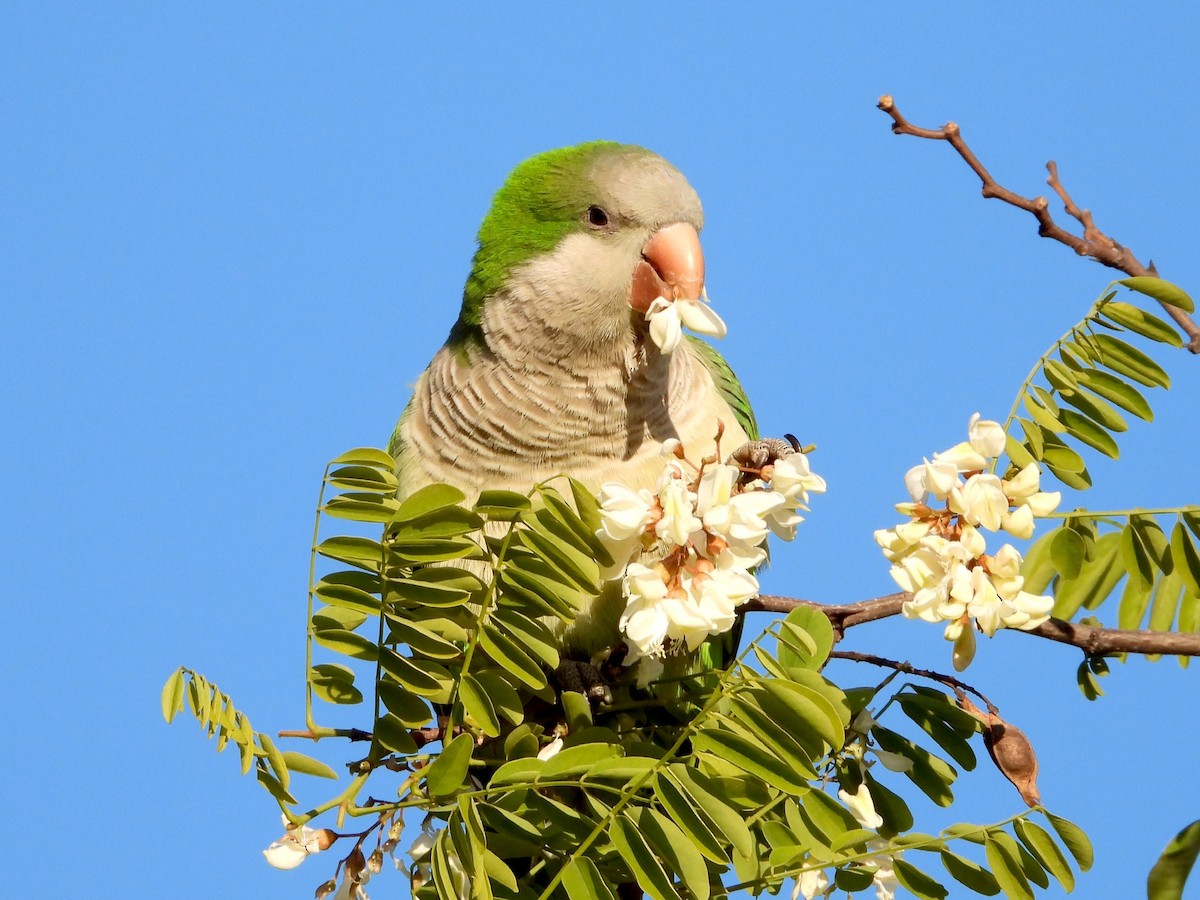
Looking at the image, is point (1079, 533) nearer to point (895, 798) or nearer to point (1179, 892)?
point (895, 798)

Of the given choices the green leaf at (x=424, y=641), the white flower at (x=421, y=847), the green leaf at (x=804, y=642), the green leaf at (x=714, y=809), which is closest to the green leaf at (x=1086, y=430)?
the green leaf at (x=804, y=642)

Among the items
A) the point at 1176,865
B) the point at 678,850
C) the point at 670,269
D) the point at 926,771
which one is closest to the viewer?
the point at 1176,865

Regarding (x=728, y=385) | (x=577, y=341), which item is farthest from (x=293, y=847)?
(x=728, y=385)

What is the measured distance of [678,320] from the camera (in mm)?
3605

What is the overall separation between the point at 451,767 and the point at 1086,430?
61.5 inches

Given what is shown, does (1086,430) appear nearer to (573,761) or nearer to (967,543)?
(967,543)

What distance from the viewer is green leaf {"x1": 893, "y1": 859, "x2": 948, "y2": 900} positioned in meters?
2.53

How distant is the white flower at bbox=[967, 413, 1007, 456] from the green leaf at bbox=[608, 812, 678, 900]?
99 cm

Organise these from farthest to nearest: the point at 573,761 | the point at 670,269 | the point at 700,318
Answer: the point at 670,269, the point at 700,318, the point at 573,761

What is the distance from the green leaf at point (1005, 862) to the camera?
242 centimetres

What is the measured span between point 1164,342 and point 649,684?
5.13 feet

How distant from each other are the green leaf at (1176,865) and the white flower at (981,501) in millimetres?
683

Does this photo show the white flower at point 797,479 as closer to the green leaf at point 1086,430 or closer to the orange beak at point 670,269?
the green leaf at point 1086,430

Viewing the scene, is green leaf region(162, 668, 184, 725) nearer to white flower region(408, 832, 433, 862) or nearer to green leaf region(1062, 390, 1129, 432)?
white flower region(408, 832, 433, 862)
